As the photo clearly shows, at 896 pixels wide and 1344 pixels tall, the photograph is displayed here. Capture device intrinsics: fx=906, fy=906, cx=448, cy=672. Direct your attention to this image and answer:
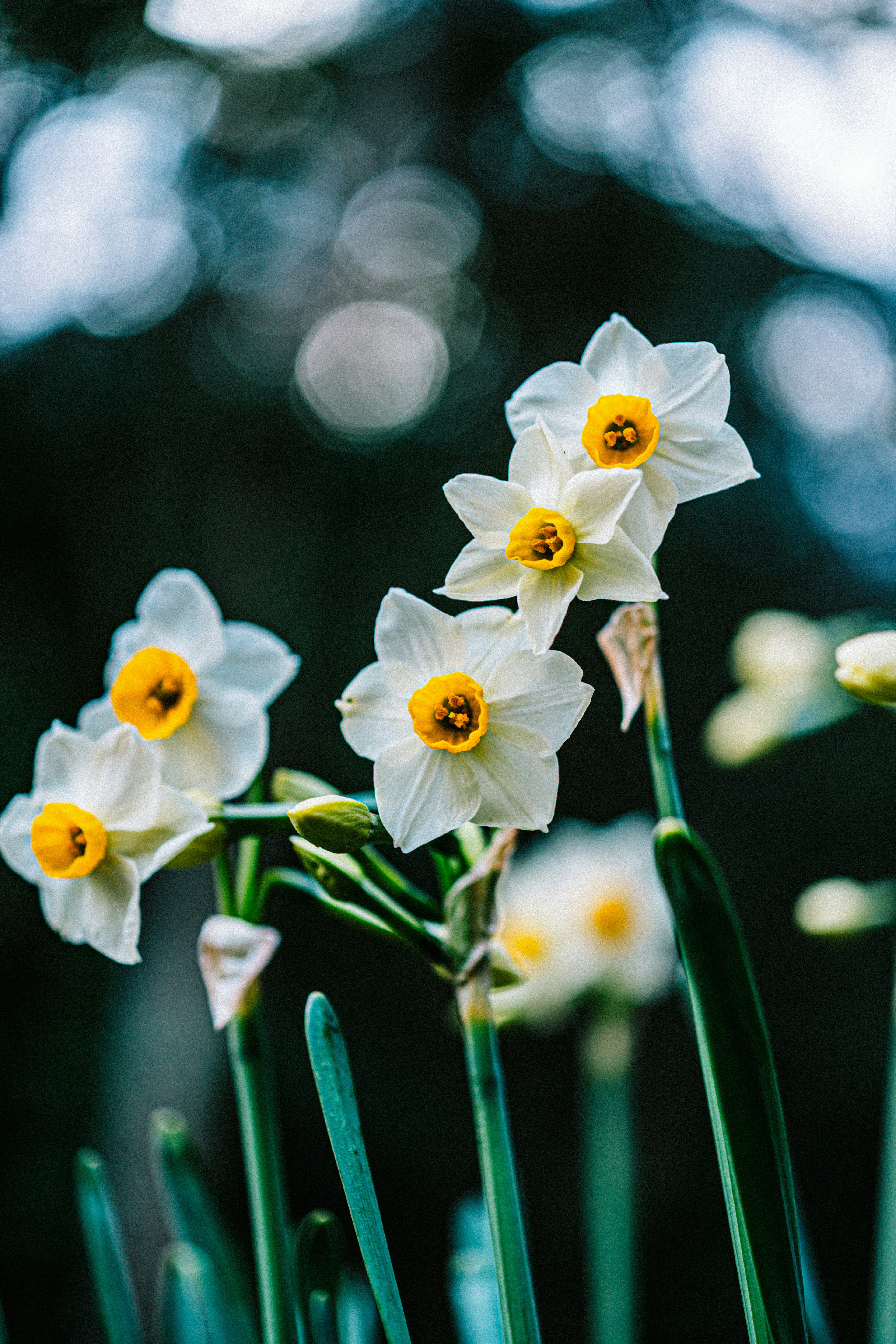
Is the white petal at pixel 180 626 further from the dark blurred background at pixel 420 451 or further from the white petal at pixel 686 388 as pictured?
the dark blurred background at pixel 420 451

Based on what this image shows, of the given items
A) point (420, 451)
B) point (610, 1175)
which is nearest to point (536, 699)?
point (610, 1175)

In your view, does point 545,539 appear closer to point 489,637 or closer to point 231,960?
point 489,637

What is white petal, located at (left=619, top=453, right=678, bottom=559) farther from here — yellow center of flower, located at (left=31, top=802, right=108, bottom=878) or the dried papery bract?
yellow center of flower, located at (left=31, top=802, right=108, bottom=878)

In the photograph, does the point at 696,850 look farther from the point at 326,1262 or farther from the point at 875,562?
the point at 875,562

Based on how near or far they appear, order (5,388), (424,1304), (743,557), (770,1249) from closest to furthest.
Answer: (770,1249), (424,1304), (5,388), (743,557)

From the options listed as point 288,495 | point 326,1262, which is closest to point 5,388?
point 288,495
